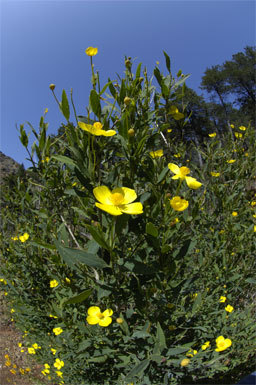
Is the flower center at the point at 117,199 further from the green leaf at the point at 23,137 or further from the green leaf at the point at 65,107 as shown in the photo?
the green leaf at the point at 23,137

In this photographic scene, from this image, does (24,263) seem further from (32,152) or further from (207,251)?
(207,251)

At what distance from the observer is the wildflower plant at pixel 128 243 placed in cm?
74

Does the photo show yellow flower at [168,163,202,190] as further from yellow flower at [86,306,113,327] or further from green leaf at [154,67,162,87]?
yellow flower at [86,306,113,327]

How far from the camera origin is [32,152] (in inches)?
45.4

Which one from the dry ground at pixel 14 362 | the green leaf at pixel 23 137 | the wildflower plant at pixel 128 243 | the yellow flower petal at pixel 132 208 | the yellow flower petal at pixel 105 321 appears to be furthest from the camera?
the dry ground at pixel 14 362

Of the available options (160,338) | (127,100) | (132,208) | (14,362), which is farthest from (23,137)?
(14,362)

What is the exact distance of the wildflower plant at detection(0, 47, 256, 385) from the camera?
0.74 metres

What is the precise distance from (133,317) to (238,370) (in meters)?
1.48

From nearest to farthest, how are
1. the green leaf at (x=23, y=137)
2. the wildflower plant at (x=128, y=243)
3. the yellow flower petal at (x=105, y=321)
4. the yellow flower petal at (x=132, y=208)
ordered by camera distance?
the yellow flower petal at (x=132, y=208) → the wildflower plant at (x=128, y=243) → the yellow flower petal at (x=105, y=321) → the green leaf at (x=23, y=137)

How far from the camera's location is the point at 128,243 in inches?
56.1

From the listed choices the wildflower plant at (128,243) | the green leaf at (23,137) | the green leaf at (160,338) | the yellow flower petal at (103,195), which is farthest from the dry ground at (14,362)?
the yellow flower petal at (103,195)

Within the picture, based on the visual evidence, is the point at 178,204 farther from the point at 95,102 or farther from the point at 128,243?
the point at 128,243

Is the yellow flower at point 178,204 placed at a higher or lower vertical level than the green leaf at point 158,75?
lower

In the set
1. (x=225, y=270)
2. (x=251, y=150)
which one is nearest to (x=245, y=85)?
(x=251, y=150)
